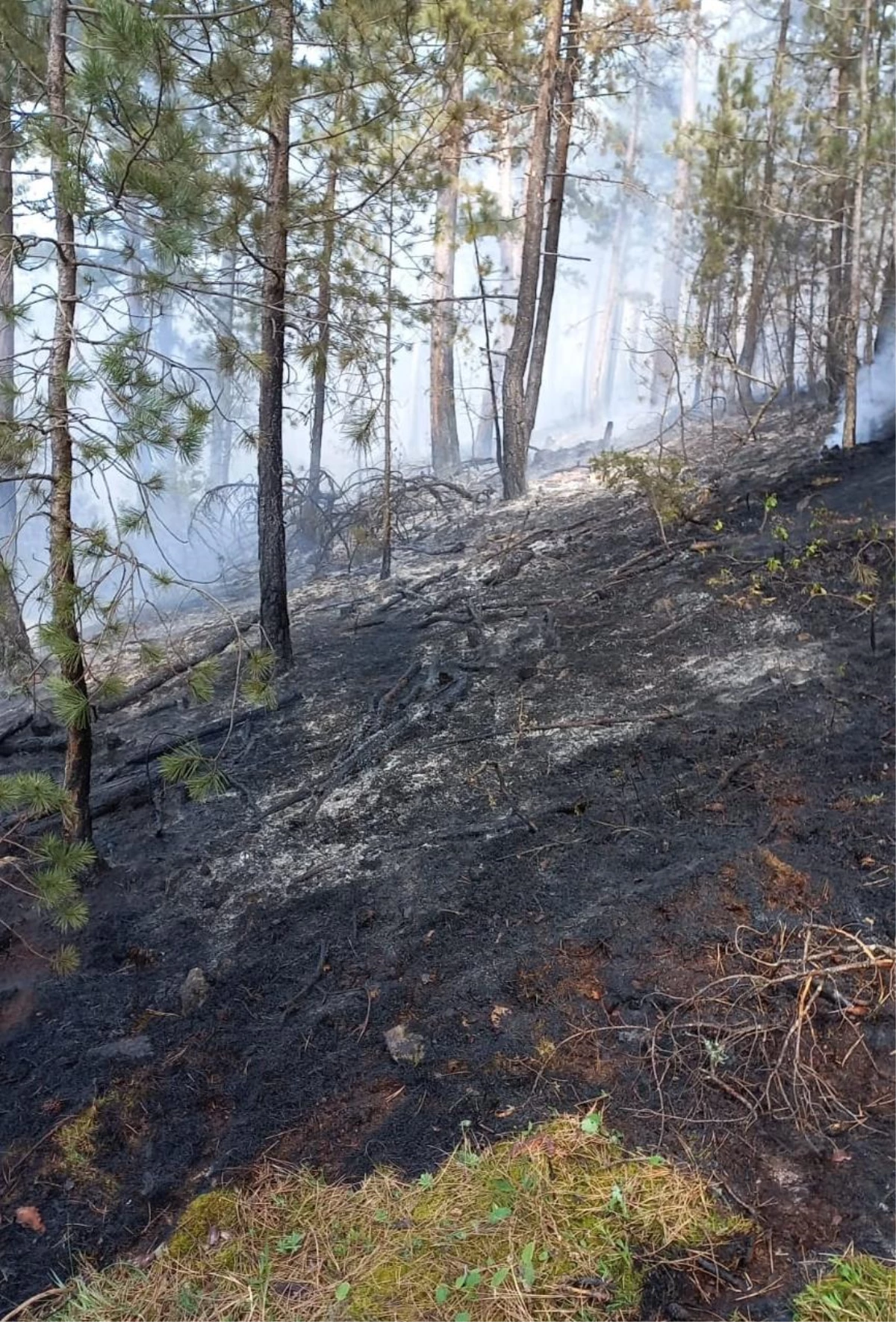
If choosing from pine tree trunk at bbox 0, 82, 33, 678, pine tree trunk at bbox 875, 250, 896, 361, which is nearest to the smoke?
pine tree trunk at bbox 875, 250, 896, 361

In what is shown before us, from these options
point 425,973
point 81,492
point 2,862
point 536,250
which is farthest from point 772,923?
point 81,492

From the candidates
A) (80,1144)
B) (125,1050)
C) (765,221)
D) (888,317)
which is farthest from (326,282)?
(765,221)

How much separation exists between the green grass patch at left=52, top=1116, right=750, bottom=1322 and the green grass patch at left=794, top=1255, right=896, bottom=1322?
0.94 ft

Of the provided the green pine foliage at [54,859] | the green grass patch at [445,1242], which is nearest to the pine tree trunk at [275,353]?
the green pine foliage at [54,859]

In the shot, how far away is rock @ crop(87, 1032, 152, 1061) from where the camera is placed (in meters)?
3.94

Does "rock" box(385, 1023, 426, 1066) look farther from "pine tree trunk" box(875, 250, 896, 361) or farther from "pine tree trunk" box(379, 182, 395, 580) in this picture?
"pine tree trunk" box(875, 250, 896, 361)

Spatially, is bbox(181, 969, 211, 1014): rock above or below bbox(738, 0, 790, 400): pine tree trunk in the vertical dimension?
below

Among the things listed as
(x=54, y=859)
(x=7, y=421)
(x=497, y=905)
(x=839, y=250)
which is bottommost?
(x=497, y=905)

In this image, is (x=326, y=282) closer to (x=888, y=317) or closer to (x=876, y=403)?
(x=876, y=403)

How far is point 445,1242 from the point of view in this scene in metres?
2.80

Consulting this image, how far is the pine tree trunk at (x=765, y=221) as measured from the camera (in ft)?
35.7

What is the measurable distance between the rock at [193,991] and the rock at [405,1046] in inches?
39.8

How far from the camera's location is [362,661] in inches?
300

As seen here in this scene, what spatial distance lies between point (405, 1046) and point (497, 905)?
926mm
